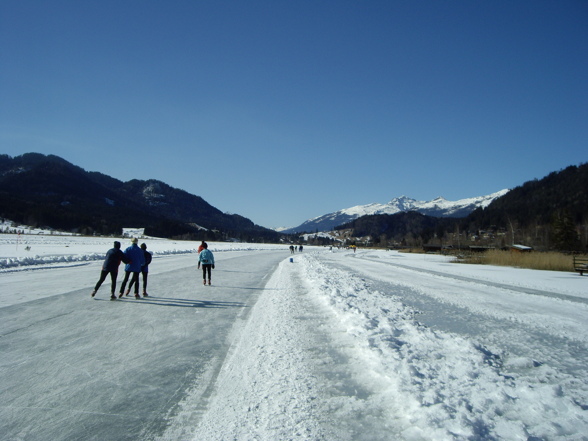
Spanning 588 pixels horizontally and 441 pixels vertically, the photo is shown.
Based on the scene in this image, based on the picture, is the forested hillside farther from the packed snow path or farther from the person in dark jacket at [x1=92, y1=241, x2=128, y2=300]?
the packed snow path

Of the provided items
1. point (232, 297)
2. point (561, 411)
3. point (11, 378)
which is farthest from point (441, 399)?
point (232, 297)

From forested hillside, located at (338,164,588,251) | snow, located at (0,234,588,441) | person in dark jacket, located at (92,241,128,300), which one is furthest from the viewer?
forested hillside, located at (338,164,588,251)

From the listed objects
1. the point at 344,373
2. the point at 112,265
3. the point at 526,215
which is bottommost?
the point at 344,373

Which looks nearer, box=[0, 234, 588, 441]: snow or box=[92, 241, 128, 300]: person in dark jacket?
box=[0, 234, 588, 441]: snow

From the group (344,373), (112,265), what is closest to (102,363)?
(344,373)

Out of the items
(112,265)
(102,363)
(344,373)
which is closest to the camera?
(344,373)

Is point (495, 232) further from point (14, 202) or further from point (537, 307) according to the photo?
point (14, 202)

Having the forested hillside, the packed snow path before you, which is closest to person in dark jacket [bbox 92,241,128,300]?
the packed snow path

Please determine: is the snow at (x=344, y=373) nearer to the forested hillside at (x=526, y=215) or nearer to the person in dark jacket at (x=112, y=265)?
the person in dark jacket at (x=112, y=265)

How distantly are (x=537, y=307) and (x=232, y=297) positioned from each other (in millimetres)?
9420

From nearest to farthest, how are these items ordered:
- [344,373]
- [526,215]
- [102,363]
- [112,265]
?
1. [344,373]
2. [102,363]
3. [112,265]
4. [526,215]

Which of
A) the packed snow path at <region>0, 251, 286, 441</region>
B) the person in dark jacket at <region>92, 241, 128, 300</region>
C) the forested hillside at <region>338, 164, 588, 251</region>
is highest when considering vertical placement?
the forested hillside at <region>338, 164, 588, 251</region>

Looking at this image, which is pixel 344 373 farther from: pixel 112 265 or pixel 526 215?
pixel 526 215

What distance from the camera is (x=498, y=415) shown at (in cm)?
352
